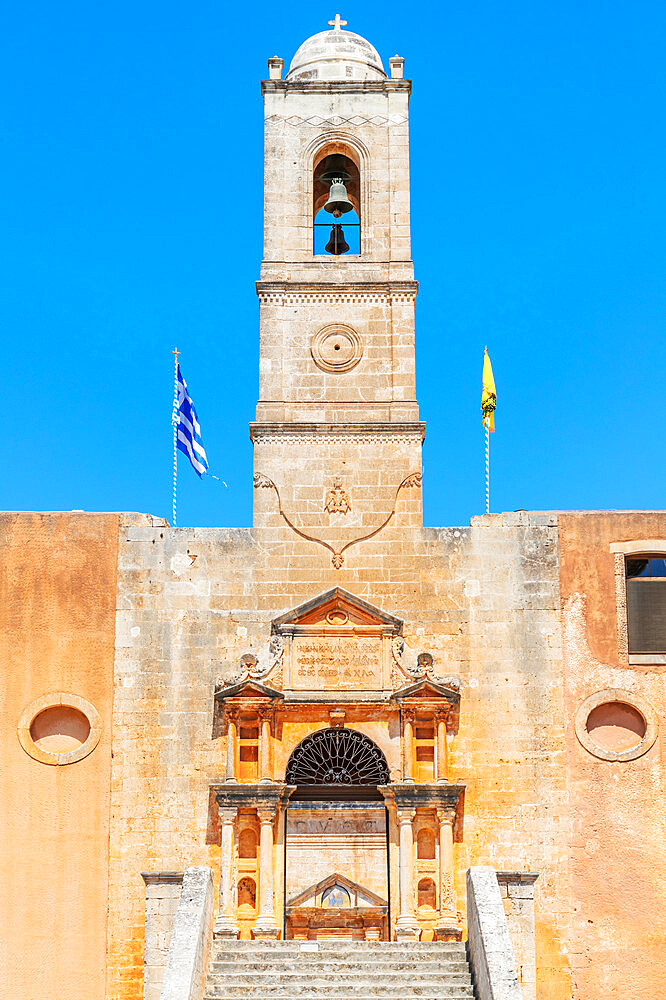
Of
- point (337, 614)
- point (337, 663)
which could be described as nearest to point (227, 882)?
point (337, 663)

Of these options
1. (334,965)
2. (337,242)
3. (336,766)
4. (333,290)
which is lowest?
(334,965)

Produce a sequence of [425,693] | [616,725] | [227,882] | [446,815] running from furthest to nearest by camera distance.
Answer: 1. [616,725]
2. [425,693]
3. [446,815]
4. [227,882]

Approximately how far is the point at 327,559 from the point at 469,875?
5024 millimetres

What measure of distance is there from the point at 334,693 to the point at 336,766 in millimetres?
1053

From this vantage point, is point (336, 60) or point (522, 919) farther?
point (336, 60)

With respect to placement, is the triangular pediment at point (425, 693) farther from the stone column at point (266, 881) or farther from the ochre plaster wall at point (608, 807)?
the stone column at point (266, 881)

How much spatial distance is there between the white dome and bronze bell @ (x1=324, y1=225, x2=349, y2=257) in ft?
7.61

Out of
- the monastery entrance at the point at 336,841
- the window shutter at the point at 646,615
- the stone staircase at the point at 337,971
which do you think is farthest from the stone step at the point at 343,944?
the window shutter at the point at 646,615

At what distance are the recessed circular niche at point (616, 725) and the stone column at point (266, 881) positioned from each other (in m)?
4.49

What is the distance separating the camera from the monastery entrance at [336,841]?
21594 mm

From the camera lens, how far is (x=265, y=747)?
21766 mm

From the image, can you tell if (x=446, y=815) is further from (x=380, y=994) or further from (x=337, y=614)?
(x=380, y=994)

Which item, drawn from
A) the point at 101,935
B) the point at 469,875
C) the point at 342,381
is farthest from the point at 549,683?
the point at 101,935

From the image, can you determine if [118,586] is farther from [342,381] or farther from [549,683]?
[549,683]
